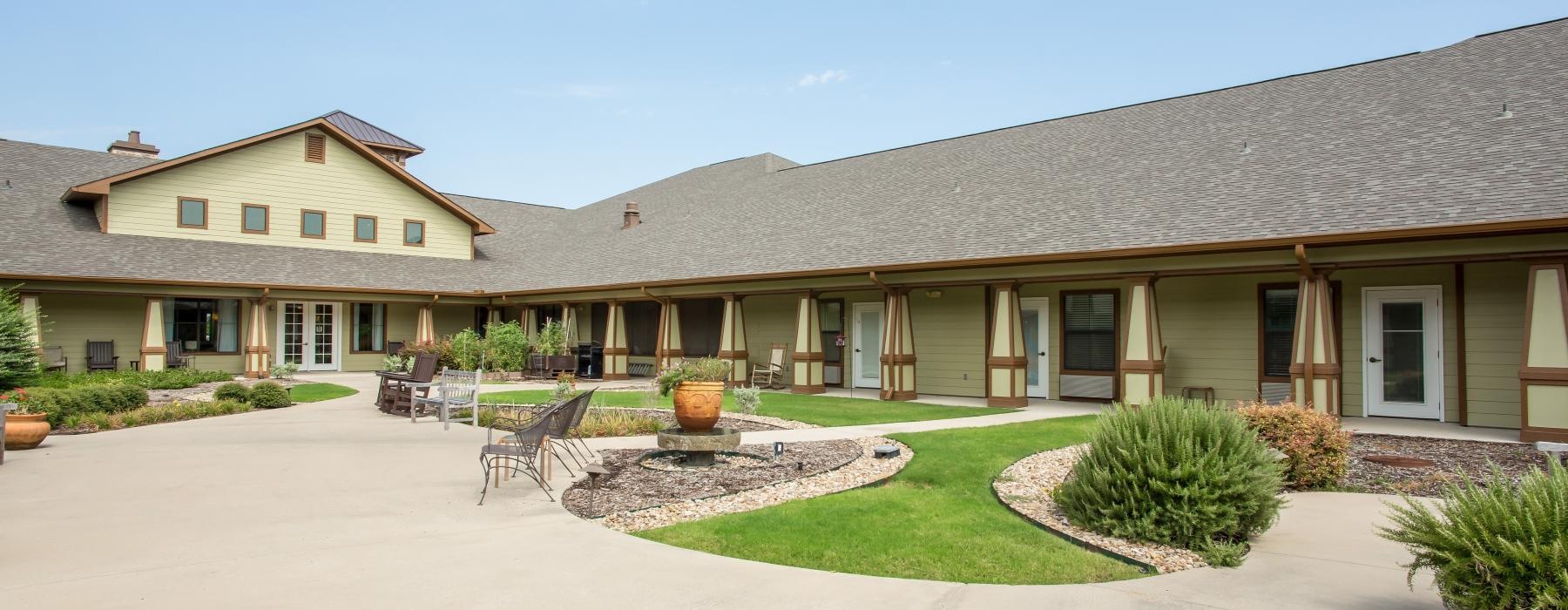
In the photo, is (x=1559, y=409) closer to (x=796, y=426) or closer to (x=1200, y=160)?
(x=1200, y=160)

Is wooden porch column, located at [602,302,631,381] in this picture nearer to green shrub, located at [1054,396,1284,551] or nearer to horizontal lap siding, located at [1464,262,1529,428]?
horizontal lap siding, located at [1464,262,1529,428]

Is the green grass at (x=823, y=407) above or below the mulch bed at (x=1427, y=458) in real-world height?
below

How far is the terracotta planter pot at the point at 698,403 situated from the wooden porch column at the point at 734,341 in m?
11.0

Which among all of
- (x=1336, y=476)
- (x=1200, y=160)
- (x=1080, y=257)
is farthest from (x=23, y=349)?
(x=1200, y=160)

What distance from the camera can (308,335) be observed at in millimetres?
24875

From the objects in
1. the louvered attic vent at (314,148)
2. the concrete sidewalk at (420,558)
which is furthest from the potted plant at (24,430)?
the louvered attic vent at (314,148)

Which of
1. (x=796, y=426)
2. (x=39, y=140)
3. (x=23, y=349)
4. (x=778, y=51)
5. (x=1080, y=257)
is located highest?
(x=778, y=51)

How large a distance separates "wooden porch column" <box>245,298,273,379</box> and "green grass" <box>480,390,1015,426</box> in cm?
878

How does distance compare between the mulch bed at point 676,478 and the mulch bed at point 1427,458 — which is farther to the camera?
the mulch bed at point 1427,458

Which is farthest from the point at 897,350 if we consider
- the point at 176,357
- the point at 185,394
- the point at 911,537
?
the point at 176,357

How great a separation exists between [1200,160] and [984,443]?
8.70 metres

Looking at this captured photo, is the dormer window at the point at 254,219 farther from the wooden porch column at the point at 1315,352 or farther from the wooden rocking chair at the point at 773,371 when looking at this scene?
the wooden porch column at the point at 1315,352

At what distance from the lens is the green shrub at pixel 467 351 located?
72.2ft

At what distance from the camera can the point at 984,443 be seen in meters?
10.4
